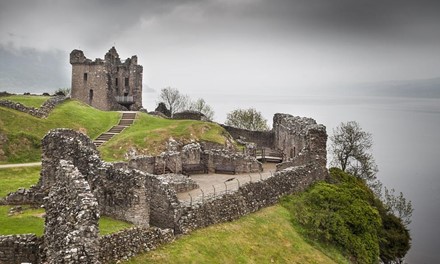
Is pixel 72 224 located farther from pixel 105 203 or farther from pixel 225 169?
pixel 225 169

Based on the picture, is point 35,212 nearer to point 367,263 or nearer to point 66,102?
point 367,263

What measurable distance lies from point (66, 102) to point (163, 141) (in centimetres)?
Answer: 2085

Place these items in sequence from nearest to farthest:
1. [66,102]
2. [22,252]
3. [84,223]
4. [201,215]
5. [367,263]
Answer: [84,223]
[22,252]
[201,215]
[367,263]
[66,102]

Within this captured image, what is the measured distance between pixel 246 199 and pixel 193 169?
11.5m

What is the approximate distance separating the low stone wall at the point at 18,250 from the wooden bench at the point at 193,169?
77.2 ft

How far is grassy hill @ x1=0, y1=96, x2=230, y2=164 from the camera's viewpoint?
41.2 metres

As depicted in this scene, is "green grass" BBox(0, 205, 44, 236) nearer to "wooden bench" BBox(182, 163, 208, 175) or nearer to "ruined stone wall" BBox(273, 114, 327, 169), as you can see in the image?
"wooden bench" BBox(182, 163, 208, 175)

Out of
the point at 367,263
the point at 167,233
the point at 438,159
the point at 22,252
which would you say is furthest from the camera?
the point at 438,159

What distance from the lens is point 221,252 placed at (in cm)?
2280

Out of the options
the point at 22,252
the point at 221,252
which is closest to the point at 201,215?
the point at 221,252

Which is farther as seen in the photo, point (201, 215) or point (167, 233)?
point (201, 215)

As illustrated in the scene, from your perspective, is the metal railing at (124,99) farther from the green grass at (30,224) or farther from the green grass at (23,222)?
the green grass at (30,224)

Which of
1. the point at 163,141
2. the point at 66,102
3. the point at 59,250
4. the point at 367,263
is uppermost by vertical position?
the point at 66,102

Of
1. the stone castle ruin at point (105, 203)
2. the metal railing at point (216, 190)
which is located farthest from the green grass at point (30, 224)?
the metal railing at point (216, 190)
